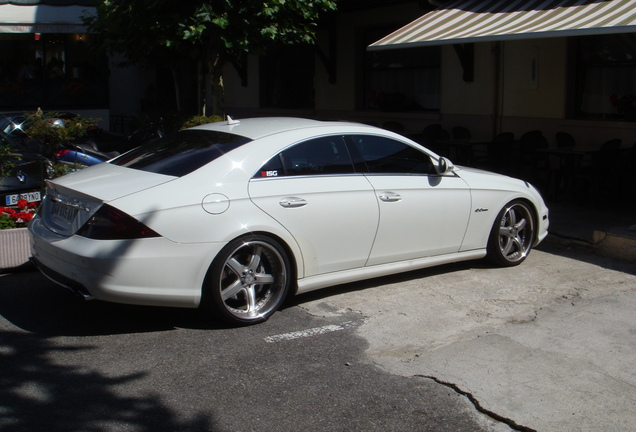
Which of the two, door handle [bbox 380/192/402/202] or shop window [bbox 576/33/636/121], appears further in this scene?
shop window [bbox 576/33/636/121]

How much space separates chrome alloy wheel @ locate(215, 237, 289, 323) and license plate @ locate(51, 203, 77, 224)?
117 cm

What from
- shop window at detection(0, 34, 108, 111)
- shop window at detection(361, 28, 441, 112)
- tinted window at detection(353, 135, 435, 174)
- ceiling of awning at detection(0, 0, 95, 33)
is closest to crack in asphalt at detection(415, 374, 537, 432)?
tinted window at detection(353, 135, 435, 174)

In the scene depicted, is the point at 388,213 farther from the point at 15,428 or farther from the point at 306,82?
the point at 306,82

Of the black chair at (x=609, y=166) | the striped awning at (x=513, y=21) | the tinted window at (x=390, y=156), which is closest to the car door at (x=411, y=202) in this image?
the tinted window at (x=390, y=156)

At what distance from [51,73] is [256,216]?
16240mm

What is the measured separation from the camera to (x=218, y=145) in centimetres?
588

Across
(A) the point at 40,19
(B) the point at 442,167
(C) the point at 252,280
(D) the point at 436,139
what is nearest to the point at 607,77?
(D) the point at 436,139

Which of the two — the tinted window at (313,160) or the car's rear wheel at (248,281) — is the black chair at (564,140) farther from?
the car's rear wheel at (248,281)

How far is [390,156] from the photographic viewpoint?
6570 mm

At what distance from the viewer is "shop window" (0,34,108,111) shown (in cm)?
1859

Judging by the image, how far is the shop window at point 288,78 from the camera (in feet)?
57.1

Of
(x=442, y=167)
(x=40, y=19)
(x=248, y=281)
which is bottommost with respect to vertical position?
(x=248, y=281)

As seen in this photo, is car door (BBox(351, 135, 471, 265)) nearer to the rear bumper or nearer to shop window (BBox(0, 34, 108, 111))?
the rear bumper

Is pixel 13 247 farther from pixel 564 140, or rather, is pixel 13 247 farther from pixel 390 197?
pixel 564 140
